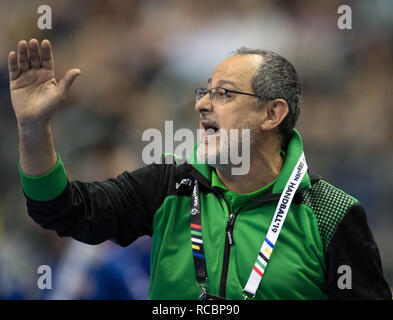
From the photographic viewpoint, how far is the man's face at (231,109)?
2611 mm

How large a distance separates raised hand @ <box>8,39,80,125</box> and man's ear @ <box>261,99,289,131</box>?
1.04 meters

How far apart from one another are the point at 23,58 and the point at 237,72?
109 centimetres

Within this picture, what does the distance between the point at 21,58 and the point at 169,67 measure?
2.67 m

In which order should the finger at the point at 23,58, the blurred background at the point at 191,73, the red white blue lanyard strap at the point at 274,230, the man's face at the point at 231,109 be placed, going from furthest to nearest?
the blurred background at the point at 191,73, the man's face at the point at 231,109, the red white blue lanyard strap at the point at 274,230, the finger at the point at 23,58

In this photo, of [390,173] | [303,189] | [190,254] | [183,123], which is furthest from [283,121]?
[390,173]

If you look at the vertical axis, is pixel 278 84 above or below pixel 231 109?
above

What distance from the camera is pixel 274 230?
241 cm

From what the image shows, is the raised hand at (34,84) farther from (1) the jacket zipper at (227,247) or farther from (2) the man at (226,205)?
(1) the jacket zipper at (227,247)

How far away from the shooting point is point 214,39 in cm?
472

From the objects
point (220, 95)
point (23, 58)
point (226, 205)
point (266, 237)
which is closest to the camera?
point (23, 58)

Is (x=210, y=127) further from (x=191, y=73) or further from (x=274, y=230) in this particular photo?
(x=191, y=73)

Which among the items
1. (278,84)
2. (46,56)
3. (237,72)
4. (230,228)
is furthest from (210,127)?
(46,56)

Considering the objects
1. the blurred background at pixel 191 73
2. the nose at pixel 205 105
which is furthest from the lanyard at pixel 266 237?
the blurred background at pixel 191 73

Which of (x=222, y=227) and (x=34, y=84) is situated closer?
(x=34, y=84)
